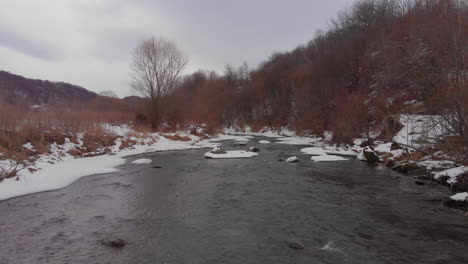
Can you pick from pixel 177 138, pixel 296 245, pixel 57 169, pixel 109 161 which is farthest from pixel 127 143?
pixel 296 245

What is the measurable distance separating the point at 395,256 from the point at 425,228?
1980 mm

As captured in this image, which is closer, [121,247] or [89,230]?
[121,247]

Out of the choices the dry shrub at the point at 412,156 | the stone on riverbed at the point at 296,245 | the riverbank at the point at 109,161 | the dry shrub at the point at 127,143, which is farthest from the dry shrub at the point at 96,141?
the dry shrub at the point at 412,156

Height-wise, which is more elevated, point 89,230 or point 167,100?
point 167,100

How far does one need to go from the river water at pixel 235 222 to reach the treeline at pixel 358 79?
15.1ft

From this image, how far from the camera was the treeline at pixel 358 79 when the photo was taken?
10.4 metres

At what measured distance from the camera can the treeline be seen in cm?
1037

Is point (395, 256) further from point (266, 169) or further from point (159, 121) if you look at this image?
point (159, 121)

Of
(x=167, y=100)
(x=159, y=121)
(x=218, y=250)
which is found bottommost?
(x=218, y=250)

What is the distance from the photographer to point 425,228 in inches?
255

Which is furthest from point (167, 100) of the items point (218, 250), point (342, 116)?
point (218, 250)

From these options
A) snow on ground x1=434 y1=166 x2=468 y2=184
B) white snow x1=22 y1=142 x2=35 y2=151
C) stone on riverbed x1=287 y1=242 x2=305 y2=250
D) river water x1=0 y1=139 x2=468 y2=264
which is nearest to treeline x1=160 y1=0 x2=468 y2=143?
snow on ground x1=434 y1=166 x2=468 y2=184

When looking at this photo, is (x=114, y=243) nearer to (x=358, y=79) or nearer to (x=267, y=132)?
(x=358, y=79)

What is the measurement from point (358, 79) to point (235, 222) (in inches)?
1337
